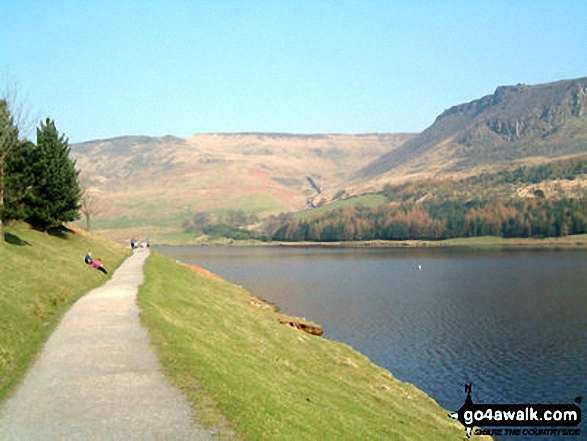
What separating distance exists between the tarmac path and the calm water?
22475 mm

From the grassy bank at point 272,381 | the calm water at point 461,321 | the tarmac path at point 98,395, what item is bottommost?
the calm water at point 461,321

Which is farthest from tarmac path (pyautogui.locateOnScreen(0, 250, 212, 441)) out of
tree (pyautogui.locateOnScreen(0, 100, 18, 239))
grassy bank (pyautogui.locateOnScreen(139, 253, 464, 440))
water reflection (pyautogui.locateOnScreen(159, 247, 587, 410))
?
tree (pyautogui.locateOnScreen(0, 100, 18, 239))

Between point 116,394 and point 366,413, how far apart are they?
11.2 m

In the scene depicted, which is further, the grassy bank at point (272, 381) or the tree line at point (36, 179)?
the tree line at point (36, 179)

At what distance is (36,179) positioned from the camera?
58094 mm

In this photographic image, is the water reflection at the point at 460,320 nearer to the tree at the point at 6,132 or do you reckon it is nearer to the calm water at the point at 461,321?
the calm water at the point at 461,321

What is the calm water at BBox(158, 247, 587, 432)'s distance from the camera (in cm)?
4053

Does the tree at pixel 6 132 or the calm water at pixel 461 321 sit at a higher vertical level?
the tree at pixel 6 132

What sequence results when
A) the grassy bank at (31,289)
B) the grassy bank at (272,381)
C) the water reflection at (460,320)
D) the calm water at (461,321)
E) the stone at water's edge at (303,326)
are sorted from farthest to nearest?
1. the stone at water's edge at (303,326)
2. the water reflection at (460,320)
3. the calm water at (461,321)
4. the grassy bank at (31,289)
5. the grassy bank at (272,381)

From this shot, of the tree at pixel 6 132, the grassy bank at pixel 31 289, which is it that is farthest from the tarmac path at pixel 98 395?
the tree at pixel 6 132

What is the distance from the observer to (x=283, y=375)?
24547 millimetres

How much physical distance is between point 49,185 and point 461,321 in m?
47.6

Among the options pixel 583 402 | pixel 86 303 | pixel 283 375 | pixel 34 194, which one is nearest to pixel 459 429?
pixel 283 375

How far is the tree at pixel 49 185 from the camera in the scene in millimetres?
58469
